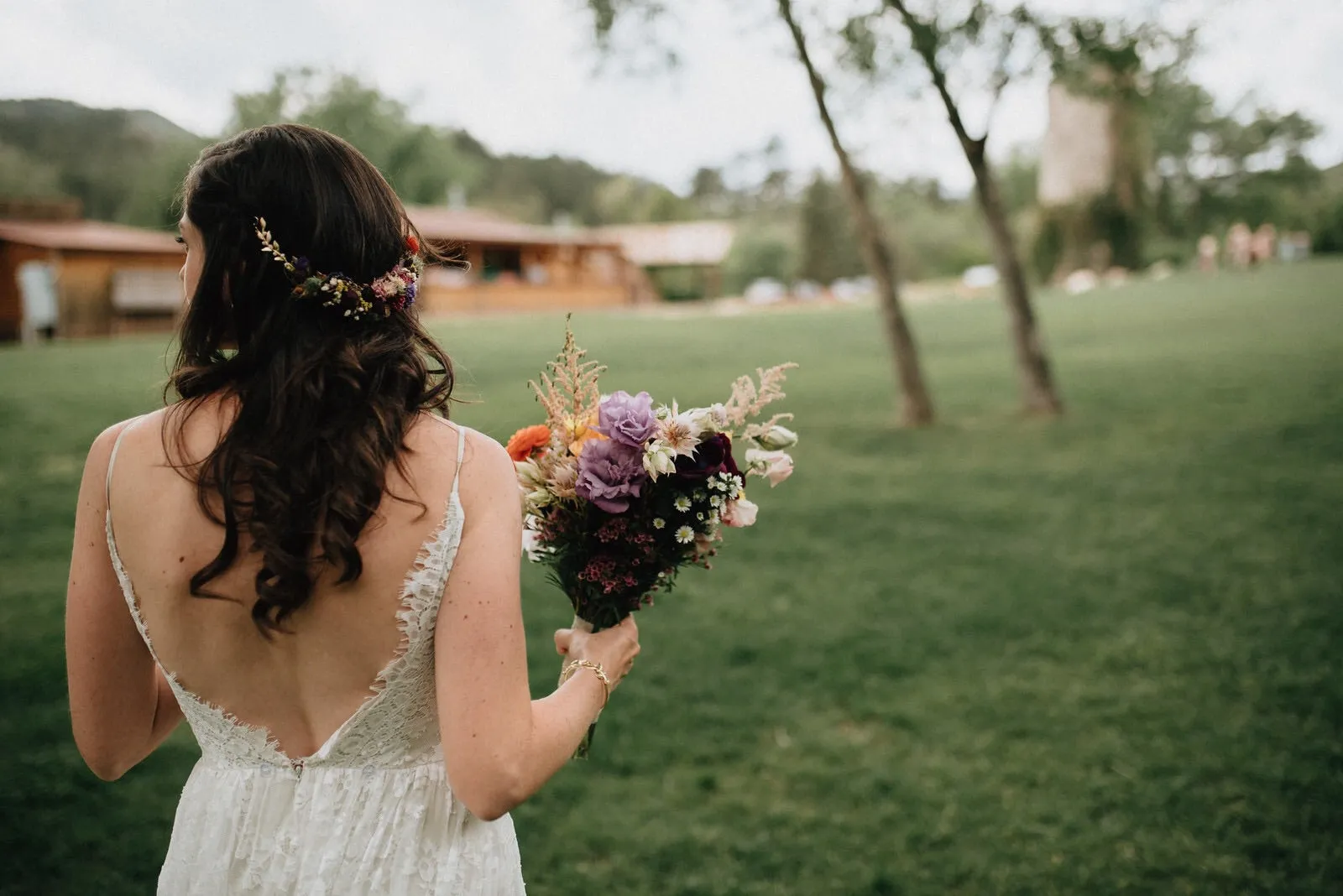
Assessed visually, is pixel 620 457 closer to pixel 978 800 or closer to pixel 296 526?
pixel 296 526

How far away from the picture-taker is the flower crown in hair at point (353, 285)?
1449mm

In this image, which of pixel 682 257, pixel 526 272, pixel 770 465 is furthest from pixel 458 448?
pixel 682 257

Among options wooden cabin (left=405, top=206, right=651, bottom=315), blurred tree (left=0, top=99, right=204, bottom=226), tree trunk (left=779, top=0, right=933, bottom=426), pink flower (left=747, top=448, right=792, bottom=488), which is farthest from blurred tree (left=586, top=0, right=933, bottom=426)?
wooden cabin (left=405, top=206, right=651, bottom=315)

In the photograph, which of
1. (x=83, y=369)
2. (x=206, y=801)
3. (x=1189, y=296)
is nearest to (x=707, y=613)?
(x=206, y=801)

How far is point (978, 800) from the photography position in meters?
4.30

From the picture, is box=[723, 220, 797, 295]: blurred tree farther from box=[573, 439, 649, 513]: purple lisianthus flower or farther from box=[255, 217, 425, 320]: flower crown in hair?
box=[255, 217, 425, 320]: flower crown in hair

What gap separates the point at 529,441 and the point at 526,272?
40177 mm

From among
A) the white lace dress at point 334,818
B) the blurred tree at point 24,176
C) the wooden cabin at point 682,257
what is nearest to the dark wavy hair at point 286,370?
the white lace dress at point 334,818

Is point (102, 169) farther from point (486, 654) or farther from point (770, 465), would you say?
point (486, 654)

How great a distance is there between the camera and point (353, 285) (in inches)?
58.8

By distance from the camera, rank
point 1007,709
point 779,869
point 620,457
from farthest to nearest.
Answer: point 1007,709
point 779,869
point 620,457

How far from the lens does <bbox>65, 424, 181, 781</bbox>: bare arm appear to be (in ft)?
5.13

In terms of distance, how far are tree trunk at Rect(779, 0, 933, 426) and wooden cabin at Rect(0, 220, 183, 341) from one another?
2111 centimetres

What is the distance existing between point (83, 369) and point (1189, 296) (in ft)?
96.1
